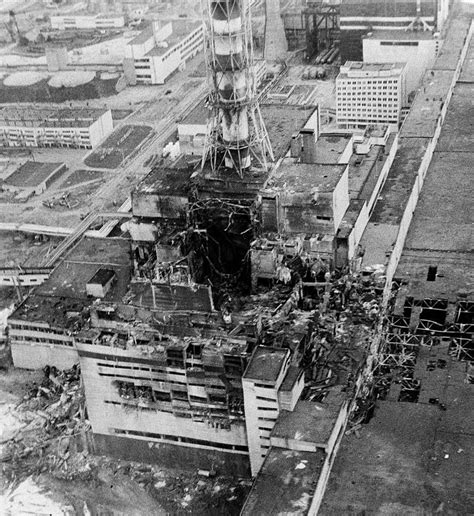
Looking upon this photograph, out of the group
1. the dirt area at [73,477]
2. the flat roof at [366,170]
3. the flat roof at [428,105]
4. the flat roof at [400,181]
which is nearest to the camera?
the dirt area at [73,477]

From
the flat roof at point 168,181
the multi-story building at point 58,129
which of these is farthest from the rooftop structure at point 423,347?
the multi-story building at point 58,129

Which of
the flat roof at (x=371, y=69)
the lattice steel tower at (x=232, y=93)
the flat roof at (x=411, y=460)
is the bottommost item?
the flat roof at (x=411, y=460)

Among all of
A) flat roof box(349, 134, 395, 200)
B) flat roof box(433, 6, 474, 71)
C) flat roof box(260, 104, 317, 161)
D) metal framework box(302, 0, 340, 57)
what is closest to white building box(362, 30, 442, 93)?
flat roof box(433, 6, 474, 71)

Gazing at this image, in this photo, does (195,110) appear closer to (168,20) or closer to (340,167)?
(340,167)

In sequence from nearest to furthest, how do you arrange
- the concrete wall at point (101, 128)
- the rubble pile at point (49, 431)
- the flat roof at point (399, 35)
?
→ the rubble pile at point (49, 431) < the concrete wall at point (101, 128) < the flat roof at point (399, 35)

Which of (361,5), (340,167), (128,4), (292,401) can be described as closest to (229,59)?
(340,167)

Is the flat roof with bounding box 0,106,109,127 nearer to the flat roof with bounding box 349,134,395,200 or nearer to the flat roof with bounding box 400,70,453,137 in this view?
the flat roof with bounding box 400,70,453,137

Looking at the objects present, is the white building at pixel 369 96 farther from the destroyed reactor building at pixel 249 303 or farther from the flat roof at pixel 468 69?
the destroyed reactor building at pixel 249 303

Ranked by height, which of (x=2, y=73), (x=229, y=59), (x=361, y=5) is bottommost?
(x=2, y=73)
